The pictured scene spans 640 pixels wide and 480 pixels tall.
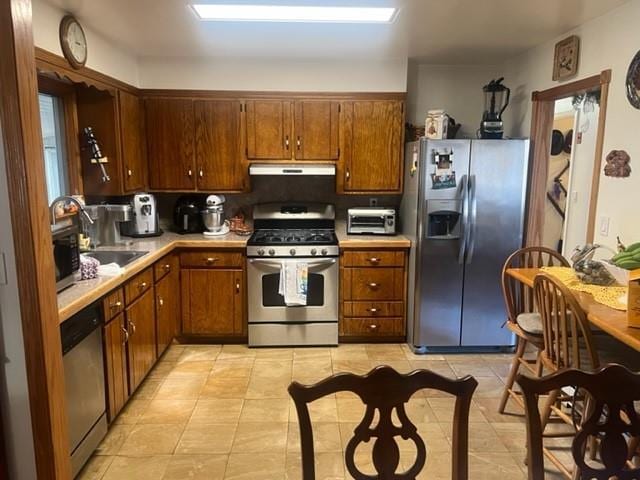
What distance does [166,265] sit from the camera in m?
3.53

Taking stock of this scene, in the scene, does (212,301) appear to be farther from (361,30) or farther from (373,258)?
(361,30)

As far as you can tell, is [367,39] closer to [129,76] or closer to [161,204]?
[129,76]

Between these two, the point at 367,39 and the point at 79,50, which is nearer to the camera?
the point at 79,50

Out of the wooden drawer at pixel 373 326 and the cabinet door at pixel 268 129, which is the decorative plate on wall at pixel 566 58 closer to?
the cabinet door at pixel 268 129

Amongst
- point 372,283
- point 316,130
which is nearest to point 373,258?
point 372,283

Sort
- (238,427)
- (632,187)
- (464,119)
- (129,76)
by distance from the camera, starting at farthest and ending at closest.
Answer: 1. (464,119)
2. (129,76)
3. (238,427)
4. (632,187)

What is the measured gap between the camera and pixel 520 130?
12.5 feet

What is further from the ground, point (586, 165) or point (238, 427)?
point (586, 165)

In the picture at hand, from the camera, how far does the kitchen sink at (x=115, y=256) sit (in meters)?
3.05

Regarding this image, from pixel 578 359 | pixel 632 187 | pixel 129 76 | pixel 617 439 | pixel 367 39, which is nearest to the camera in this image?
pixel 617 439

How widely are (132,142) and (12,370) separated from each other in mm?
2443

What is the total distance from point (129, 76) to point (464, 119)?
9.55ft

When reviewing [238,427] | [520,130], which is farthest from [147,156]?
[520,130]

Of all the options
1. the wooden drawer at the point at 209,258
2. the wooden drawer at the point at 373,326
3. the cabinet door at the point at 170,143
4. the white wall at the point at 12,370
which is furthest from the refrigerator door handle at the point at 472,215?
the white wall at the point at 12,370
